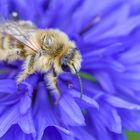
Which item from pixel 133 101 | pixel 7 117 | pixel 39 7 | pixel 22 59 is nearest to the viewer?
pixel 7 117

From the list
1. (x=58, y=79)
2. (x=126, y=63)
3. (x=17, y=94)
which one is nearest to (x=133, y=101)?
(x=126, y=63)

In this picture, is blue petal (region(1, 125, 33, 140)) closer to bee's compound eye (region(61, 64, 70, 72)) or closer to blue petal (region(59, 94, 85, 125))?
blue petal (region(59, 94, 85, 125))

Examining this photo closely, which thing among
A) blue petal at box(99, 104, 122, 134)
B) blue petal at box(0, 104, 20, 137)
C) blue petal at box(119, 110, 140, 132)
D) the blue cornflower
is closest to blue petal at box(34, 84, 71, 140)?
the blue cornflower

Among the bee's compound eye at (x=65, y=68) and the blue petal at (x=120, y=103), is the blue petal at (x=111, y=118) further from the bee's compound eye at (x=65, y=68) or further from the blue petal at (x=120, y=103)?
the bee's compound eye at (x=65, y=68)

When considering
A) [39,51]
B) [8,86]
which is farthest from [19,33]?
[8,86]

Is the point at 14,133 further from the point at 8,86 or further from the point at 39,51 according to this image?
the point at 39,51

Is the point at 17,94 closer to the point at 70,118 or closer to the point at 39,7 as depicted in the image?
the point at 70,118

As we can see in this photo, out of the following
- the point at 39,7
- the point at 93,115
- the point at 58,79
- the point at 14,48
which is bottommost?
the point at 93,115
